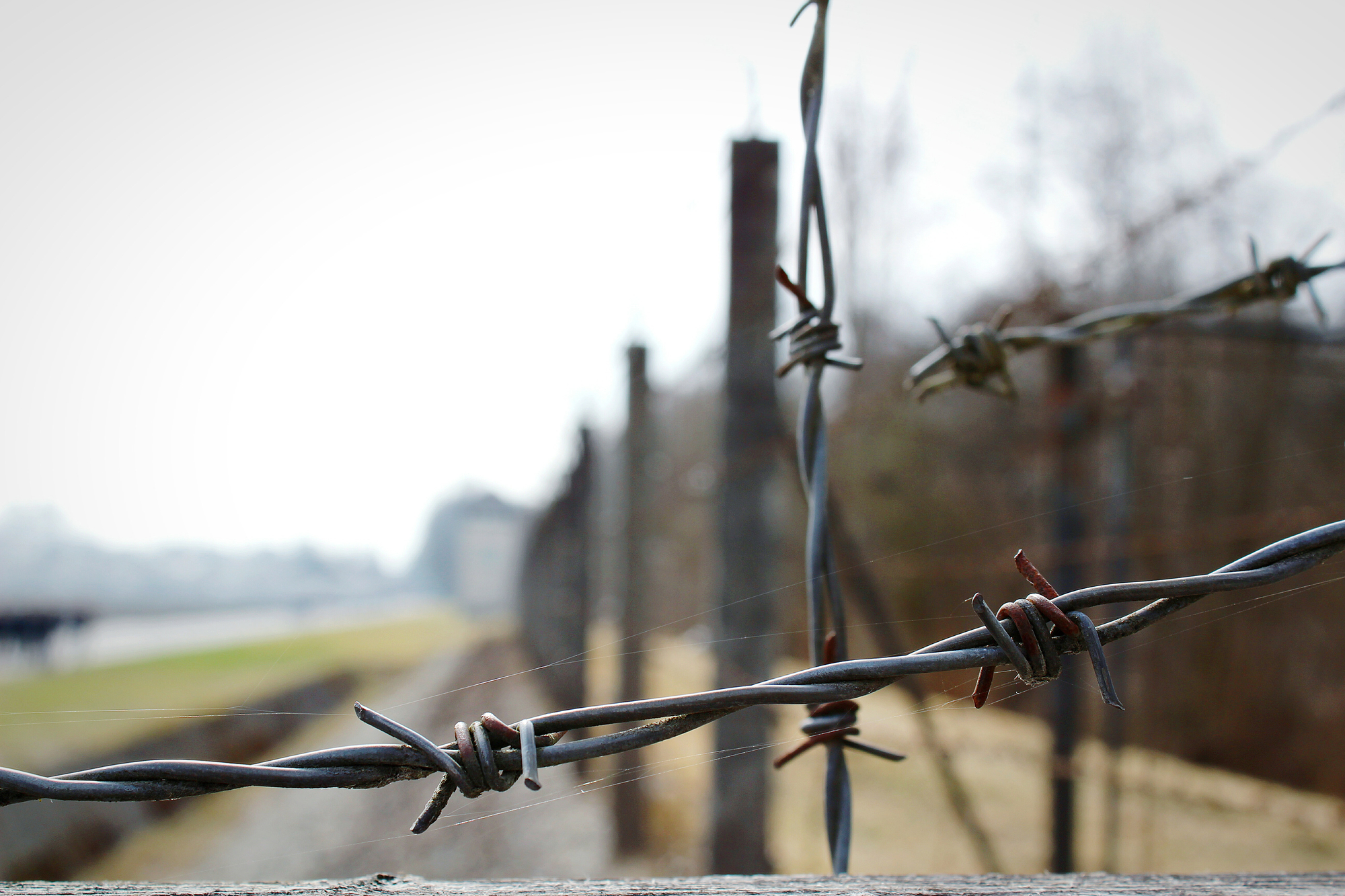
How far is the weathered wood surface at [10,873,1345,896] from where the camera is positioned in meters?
0.69

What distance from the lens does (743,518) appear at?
2.37 metres

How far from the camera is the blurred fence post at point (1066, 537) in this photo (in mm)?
3701

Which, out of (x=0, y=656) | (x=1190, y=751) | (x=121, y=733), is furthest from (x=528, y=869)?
(x=0, y=656)

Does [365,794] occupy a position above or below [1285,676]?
below

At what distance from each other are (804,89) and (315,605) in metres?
50.7

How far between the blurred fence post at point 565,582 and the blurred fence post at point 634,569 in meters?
0.51

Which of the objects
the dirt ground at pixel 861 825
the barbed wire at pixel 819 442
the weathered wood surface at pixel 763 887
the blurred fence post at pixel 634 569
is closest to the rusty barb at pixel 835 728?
the barbed wire at pixel 819 442

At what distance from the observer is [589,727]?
2.12 ft

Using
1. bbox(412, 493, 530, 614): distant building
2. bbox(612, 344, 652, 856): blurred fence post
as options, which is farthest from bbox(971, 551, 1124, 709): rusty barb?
bbox(412, 493, 530, 614): distant building

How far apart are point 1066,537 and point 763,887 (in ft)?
11.2

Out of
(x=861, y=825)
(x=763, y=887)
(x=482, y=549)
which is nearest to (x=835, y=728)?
(x=763, y=887)

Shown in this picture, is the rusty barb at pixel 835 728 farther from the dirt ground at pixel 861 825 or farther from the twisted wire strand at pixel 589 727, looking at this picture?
the dirt ground at pixel 861 825

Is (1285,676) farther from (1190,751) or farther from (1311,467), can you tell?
(1311,467)

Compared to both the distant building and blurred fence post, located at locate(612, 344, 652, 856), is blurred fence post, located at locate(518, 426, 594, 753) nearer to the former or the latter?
blurred fence post, located at locate(612, 344, 652, 856)
